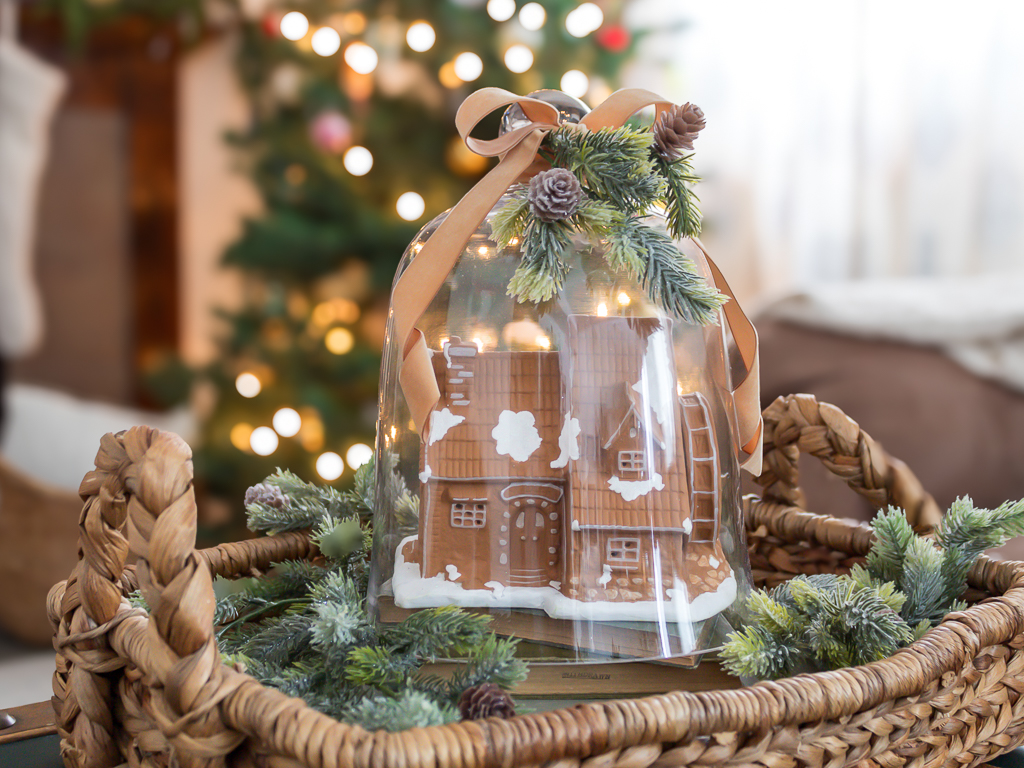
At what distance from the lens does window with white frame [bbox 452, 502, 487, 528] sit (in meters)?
0.51

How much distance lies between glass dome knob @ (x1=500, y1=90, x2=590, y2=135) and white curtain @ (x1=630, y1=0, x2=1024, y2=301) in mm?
1574

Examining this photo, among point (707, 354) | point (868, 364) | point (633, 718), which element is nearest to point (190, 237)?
point (868, 364)

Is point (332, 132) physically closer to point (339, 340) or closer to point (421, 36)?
point (421, 36)

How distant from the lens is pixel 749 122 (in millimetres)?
2355

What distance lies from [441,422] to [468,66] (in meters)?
1.41

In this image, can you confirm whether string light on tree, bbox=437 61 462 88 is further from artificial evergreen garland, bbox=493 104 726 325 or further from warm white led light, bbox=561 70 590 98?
artificial evergreen garland, bbox=493 104 726 325

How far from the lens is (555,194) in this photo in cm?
48

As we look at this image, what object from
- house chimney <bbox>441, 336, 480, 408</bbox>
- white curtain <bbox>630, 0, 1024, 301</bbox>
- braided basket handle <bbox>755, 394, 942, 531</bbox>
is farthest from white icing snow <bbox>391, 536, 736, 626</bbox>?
white curtain <bbox>630, 0, 1024, 301</bbox>

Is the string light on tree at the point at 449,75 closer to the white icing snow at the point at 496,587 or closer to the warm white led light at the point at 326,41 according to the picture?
the warm white led light at the point at 326,41

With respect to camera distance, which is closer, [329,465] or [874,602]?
[874,602]

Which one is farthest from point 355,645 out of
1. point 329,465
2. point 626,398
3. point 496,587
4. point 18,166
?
point 18,166

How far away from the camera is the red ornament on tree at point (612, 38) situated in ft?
6.07

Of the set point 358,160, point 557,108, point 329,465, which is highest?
point 358,160

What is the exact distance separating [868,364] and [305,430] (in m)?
1.11
